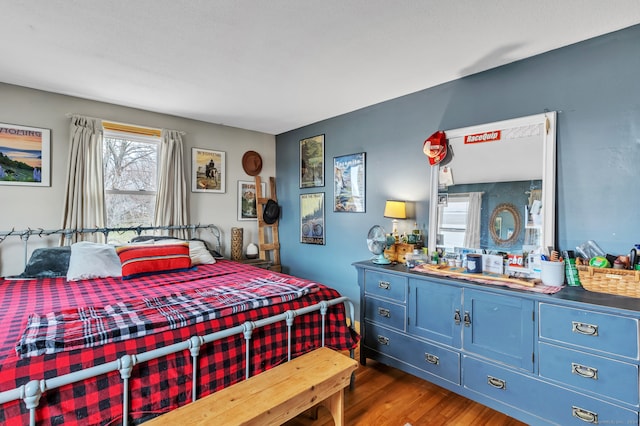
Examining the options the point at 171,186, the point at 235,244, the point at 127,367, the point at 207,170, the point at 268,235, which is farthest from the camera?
the point at 268,235

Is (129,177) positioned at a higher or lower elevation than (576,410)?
higher

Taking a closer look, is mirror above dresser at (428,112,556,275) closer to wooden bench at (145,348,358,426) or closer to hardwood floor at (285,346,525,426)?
hardwood floor at (285,346,525,426)

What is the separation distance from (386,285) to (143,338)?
5.72 feet

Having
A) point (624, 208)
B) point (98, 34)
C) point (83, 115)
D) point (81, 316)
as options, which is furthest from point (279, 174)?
point (624, 208)

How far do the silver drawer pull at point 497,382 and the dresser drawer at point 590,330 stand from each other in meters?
0.39

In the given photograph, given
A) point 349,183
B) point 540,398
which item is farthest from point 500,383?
point 349,183

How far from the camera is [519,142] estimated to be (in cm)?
236

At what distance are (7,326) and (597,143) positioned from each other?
3.47m

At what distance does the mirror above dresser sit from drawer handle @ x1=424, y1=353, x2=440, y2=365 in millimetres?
853

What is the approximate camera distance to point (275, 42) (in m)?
2.14

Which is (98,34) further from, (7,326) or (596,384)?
(596,384)

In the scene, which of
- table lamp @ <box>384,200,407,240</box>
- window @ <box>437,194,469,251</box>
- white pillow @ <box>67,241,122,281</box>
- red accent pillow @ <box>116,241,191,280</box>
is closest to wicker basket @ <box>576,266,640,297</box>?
window @ <box>437,194,469,251</box>

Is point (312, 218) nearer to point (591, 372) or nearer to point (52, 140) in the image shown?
point (52, 140)

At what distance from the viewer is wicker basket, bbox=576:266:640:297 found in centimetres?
175
